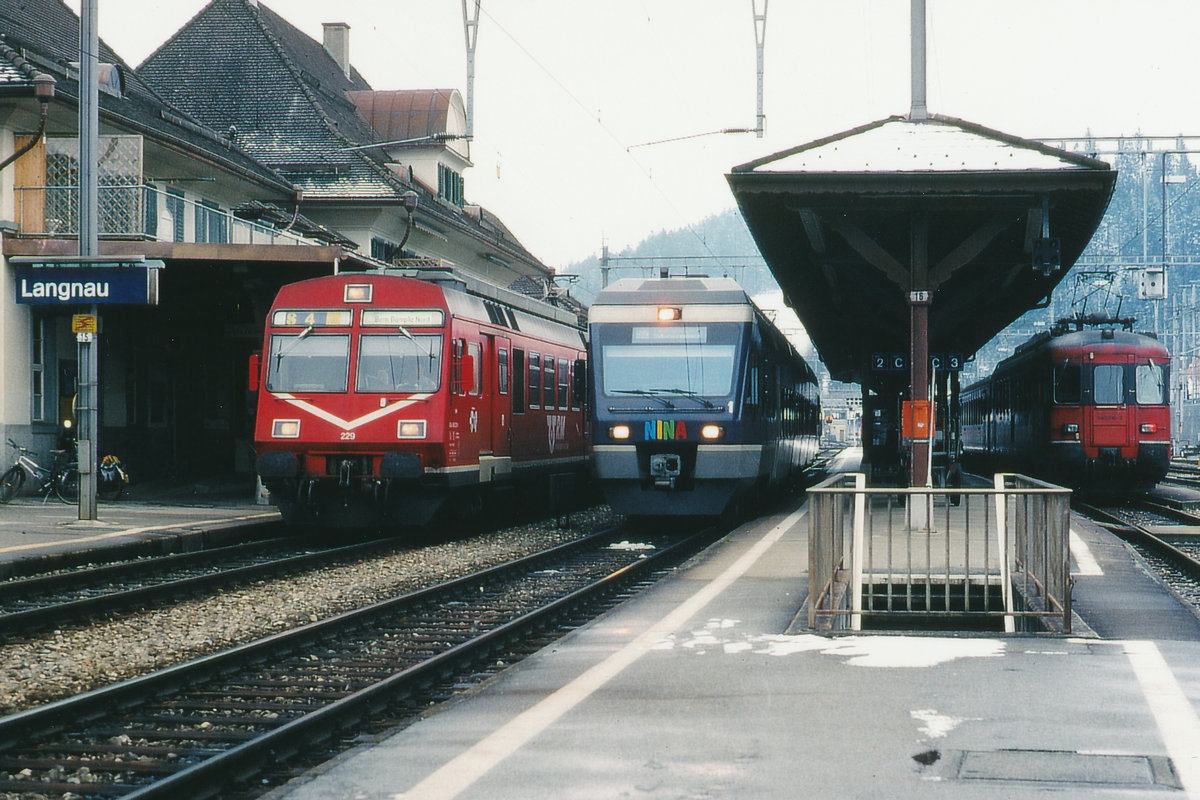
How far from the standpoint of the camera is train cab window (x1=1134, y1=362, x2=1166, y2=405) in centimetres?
2600

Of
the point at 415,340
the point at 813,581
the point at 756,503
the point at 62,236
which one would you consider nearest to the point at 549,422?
the point at 756,503

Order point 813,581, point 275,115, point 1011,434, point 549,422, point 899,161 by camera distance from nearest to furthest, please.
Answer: point 813,581 → point 899,161 → point 549,422 → point 1011,434 → point 275,115

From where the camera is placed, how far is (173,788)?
Answer: 550cm

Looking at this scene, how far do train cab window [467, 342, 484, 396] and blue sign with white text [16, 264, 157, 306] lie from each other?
4053 mm

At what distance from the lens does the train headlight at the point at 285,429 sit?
16.5m

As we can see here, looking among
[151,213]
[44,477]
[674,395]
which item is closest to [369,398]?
[674,395]

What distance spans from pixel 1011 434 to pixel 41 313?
20.4 metres

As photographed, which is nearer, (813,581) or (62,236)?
(813,581)

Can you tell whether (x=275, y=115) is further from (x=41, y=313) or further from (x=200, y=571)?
(x=200, y=571)

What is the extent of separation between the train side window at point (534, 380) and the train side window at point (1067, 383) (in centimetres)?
1070

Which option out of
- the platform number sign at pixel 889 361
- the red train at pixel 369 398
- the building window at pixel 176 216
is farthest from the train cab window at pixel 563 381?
the building window at pixel 176 216

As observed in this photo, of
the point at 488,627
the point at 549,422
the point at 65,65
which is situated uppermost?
the point at 65,65

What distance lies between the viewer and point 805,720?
6.24 metres

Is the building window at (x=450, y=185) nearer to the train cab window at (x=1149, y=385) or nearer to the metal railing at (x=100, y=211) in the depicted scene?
the metal railing at (x=100, y=211)
